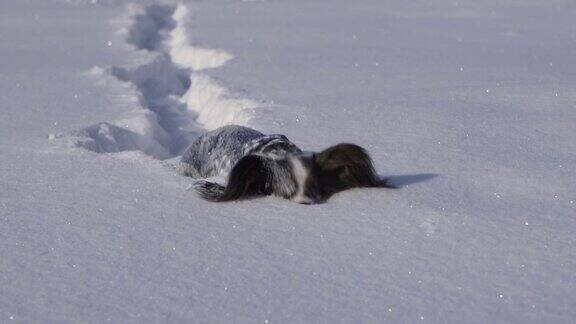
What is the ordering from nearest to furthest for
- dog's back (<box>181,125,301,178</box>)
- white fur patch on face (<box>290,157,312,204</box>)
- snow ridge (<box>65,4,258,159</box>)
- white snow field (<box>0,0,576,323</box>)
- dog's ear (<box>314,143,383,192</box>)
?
white snow field (<box>0,0,576,323</box>) → white fur patch on face (<box>290,157,312,204</box>) → dog's ear (<box>314,143,383,192</box>) → dog's back (<box>181,125,301,178</box>) → snow ridge (<box>65,4,258,159</box>)

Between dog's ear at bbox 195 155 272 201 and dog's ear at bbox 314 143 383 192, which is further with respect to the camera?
dog's ear at bbox 314 143 383 192

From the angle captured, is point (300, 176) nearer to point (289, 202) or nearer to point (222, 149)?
point (289, 202)

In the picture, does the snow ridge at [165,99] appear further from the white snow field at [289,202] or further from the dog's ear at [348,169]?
the dog's ear at [348,169]

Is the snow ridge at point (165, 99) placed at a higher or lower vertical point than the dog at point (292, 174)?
lower

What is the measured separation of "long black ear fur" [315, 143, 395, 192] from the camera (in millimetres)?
4184

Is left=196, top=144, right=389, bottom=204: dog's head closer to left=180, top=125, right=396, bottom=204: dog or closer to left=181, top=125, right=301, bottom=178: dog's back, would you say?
left=180, top=125, right=396, bottom=204: dog

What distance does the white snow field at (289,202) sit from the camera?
3000mm

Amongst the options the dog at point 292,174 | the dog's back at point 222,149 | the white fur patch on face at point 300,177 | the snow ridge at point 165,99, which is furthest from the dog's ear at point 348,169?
the snow ridge at point 165,99

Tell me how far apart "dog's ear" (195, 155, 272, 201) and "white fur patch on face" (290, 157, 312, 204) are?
0.38ft

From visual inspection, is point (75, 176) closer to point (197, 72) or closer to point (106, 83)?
point (106, 83)

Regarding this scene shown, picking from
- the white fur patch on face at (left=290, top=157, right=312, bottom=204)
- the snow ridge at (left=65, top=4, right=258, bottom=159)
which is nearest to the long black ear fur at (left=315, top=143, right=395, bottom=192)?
the white fur patch on face at (left=290, top=157, right=312, bottom=204)

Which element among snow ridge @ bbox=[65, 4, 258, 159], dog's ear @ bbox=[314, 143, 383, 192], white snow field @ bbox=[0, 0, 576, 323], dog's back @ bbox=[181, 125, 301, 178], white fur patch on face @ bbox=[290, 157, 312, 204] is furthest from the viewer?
snow ridge @ bbox=[65, 4, 258, 159]

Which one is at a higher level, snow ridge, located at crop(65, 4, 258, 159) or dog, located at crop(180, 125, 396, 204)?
dog, located at crop(180, 125, 396, 204)

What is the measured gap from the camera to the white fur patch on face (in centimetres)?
402
